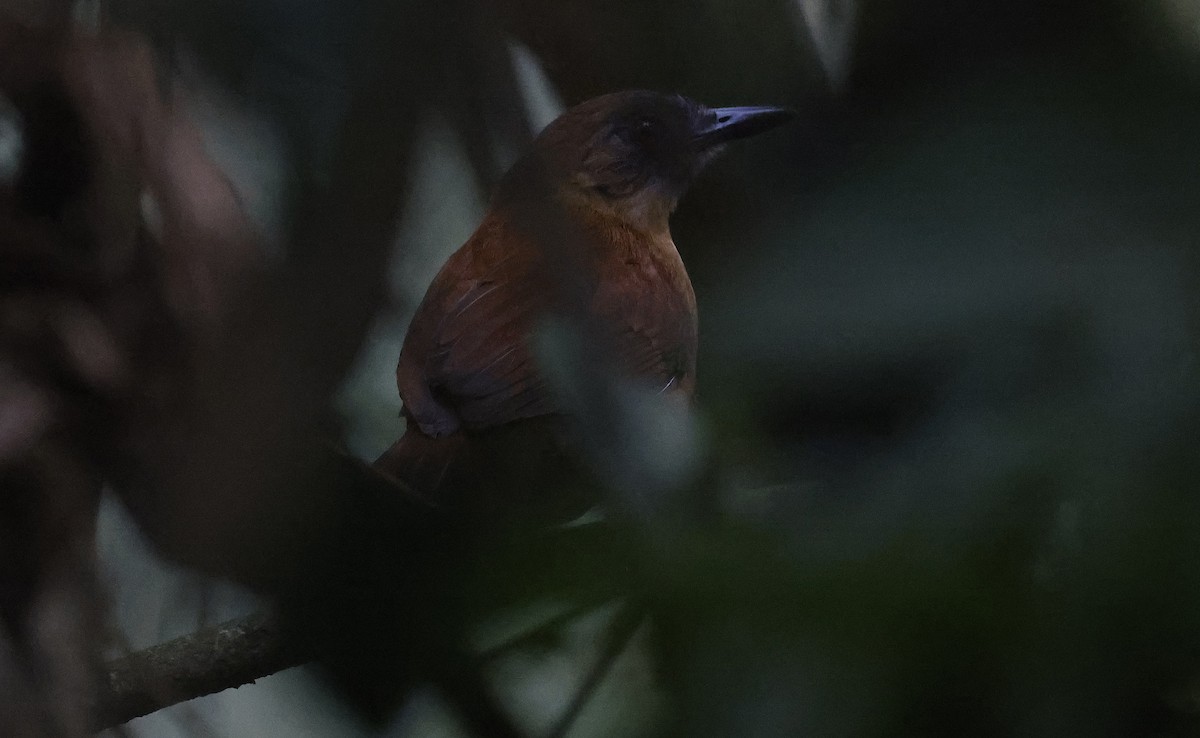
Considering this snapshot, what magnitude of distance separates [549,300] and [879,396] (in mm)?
255

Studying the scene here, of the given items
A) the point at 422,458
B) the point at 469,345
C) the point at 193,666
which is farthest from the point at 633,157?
the point at 193,666

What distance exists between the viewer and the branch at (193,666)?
86 cm

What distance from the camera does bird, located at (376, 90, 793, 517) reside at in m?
0.66

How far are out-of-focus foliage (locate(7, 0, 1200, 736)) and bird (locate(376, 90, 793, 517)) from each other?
3.1 inches

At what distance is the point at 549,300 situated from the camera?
0.71 meters

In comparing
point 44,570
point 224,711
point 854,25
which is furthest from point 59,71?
point 224,711

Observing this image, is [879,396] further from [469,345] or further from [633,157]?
[633,157]

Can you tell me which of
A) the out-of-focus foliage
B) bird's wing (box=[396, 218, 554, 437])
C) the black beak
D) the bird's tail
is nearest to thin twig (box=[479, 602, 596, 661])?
the out-of-focus foliage

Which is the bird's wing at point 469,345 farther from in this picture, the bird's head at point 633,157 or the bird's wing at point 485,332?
the bird's head at point 633,157

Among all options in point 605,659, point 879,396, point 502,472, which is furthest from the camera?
point 502,472

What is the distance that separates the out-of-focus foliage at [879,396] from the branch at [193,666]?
0.18 meters

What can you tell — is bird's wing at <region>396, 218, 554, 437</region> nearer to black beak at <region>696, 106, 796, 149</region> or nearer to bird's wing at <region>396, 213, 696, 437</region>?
bird's wing at <region>396, 213, 696, 437</region>

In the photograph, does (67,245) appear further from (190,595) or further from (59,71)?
(190,595)

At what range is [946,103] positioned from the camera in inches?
22.4
